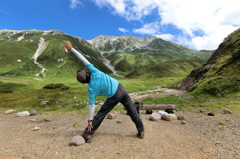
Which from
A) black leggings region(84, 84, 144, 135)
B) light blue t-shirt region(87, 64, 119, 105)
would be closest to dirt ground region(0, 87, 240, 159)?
black leggings region(84, 84, 144, 135)

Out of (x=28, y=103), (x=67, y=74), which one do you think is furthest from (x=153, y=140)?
(x=67, y=74)

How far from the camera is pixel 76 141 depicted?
24.4 ft

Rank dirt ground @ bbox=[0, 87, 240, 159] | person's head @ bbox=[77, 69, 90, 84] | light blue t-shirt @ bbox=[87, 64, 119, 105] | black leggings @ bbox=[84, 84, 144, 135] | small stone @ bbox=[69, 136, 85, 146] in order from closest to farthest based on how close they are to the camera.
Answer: dirt ground @ bbox=[0, 87, 240, 159] → person's head @ bbox=[77, 69, 90, 84] → light blue t-shirt @ bbox=[87, 64, 119, 105] → small stone @ bbox=[69, 136, 85, 146] → black leggings @ bbox=[84, 84, 144, 135]

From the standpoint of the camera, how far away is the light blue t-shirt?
716cm

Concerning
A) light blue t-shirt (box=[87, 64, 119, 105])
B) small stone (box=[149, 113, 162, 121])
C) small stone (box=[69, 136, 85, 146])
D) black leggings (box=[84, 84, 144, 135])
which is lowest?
small stone (box=[149, 113, 162, 121])

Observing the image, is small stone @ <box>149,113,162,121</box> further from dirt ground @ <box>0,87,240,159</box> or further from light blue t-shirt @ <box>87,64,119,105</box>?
light blue t-shirt @ <box>87,64,119,105</box>

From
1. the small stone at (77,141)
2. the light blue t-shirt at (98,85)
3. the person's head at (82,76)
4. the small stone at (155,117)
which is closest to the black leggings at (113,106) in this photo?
the light blue t-shirt at (98,85)

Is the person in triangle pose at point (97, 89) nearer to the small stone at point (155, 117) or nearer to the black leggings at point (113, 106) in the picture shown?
the black leggings at point (113, 106)

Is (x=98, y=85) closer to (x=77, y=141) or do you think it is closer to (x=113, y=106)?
(x=113, y=106)

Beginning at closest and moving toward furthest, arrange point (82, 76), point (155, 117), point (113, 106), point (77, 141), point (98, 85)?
point (82, 76) < point (98, 85) < point (77, 141) < point (113, 106) < point (155, 117)

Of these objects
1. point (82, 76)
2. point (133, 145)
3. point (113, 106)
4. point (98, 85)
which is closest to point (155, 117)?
point (133, 145)

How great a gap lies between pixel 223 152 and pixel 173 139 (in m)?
2.36

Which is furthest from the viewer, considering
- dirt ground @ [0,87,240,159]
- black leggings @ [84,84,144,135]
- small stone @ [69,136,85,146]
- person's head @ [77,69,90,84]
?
black leggings @ [84,84,144,135]

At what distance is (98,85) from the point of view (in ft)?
23.6
